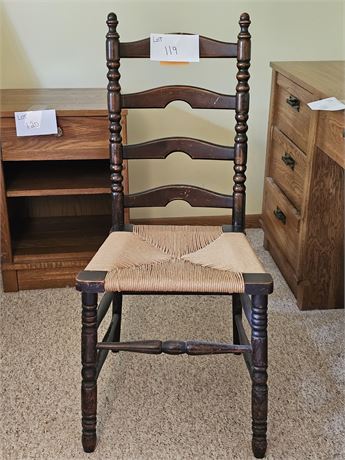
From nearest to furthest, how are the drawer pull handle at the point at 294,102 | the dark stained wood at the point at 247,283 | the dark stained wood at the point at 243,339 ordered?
the dark stained wood at the point at 247,283 < the dark stained wood at the point at 243,339 < the drawer pull handle at the point at 294,102

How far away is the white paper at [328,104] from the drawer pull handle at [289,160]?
38 centimetres

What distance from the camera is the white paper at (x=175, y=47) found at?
1501 mm

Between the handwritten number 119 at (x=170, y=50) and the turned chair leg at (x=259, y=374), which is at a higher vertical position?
the handwritten number 119 at (x=170, y=50)

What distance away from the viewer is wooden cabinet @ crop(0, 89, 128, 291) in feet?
6.05

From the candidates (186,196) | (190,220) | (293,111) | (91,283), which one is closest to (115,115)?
(186,196)

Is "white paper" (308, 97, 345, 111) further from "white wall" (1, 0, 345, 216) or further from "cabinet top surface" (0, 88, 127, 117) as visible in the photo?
"white wall" (1, 0, 345, 216)

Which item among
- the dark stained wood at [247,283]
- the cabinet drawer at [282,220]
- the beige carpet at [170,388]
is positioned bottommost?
the beige carpet at [170,388]

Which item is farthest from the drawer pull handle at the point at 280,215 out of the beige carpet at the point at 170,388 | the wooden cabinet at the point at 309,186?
the beige carpet at the point at 170,388

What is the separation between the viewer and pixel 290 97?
1.93m

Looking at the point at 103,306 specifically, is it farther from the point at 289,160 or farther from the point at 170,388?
the point at 289,160

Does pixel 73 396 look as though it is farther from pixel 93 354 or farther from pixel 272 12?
pixel 272 12

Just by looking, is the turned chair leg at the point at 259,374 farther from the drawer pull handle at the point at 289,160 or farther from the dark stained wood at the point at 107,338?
the drawer pull handle at the point at 289,160

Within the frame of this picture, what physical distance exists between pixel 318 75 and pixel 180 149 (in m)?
0.65

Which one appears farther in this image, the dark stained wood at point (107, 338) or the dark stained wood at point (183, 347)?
the dark stained wood at point (107, 338)
